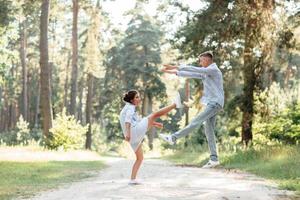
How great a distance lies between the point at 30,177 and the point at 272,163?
6.37m

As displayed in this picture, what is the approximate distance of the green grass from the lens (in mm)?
10117

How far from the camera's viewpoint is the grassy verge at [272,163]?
1112 cm

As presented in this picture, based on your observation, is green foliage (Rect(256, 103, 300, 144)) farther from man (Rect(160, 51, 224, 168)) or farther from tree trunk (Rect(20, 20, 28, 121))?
tree trunk (Rect(20, 20, 28, 121))

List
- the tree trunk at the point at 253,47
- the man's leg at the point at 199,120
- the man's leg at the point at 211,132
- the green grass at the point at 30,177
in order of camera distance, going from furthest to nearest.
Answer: the tree trunk at the point at 253,47
the man's leg at the point at 211,132
the green grass at the point at 30,177
the man's leg at the point at 199,120

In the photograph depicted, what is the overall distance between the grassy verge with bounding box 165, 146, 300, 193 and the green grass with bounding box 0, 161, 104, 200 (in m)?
4.66

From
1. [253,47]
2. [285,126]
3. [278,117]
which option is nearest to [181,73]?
[253,47]

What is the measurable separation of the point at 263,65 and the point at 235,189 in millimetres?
11866

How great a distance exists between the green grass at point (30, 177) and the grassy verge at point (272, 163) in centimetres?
466

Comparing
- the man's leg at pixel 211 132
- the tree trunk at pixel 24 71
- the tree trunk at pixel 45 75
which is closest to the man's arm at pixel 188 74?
the man's leg at pixel 211 132

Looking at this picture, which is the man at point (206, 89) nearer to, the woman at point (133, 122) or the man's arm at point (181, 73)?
the man's arm at point (181, 73)

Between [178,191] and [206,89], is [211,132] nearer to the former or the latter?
[206,89]

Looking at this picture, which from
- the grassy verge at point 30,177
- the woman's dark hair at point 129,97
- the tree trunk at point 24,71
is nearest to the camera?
the woman's dark hair at point 129,97

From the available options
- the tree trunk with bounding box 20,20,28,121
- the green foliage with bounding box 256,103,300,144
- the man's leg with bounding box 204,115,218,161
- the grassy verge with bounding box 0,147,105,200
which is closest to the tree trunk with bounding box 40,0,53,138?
the grassy verge with bounding box 0,147,105,200

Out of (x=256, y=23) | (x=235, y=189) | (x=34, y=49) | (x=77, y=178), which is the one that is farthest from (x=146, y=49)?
(x=235, y=189)
